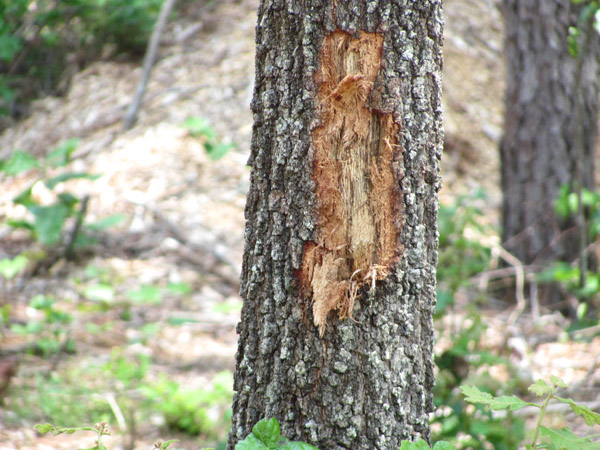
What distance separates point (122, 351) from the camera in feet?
11.4

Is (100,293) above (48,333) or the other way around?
above

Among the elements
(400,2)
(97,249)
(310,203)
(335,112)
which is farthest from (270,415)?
(97,249)

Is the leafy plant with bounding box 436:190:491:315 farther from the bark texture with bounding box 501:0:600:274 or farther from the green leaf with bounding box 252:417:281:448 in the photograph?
the green leaf with bounding box 252:417:281:448

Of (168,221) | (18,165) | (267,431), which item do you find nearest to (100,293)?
(18,165)

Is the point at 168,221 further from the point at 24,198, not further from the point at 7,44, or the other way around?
the point at 7,44

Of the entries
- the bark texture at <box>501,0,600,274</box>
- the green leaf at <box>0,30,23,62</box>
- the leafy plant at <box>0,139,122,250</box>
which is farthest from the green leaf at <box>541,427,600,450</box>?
the green leaf at <box>0,30,23,62</box>

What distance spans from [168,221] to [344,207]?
3.72 m

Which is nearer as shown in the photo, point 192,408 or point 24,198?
point 192,408

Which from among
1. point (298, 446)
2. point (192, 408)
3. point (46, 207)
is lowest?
point (192, 408)

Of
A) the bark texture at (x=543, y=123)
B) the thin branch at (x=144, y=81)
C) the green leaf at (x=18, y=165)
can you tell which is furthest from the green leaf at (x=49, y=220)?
the bark texture at (x=543, y=123)

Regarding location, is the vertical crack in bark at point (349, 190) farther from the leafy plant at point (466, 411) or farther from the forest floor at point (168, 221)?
the forest floor at point (168, 221)

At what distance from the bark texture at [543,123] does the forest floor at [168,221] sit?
1.97ft

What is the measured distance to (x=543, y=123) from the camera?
3.88 meters

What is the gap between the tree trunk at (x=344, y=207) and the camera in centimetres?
142
